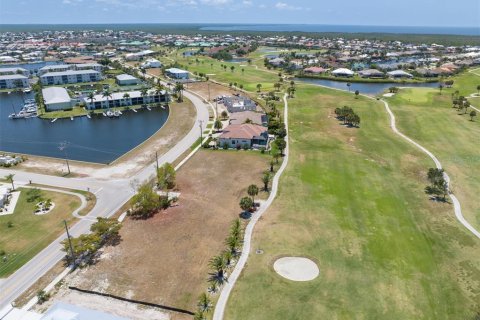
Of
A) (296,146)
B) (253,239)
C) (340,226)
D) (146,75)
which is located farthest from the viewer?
(146,75)

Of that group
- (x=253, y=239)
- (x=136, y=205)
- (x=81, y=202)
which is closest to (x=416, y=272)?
(x=253, y=239)

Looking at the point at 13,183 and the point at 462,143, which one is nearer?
the point at 13,183

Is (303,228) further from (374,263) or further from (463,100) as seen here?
(463,100)

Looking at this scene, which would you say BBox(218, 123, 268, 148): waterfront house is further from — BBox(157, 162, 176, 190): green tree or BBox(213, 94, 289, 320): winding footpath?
BBox(157, 162, 176, 190): green tree

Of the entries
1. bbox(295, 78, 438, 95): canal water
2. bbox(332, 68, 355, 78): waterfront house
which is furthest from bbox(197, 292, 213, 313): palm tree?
bbox(332, 68, 355, 78): waterfront house

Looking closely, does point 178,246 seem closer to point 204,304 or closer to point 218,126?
point 204,304

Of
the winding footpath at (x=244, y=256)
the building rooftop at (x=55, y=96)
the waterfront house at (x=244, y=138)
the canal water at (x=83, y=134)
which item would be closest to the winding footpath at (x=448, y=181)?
the winding footpath at (x=244, y=256)

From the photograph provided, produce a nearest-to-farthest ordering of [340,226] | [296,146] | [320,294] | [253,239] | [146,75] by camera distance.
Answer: [320,294], [253,239], [340,226], [296,146], [146,75]
